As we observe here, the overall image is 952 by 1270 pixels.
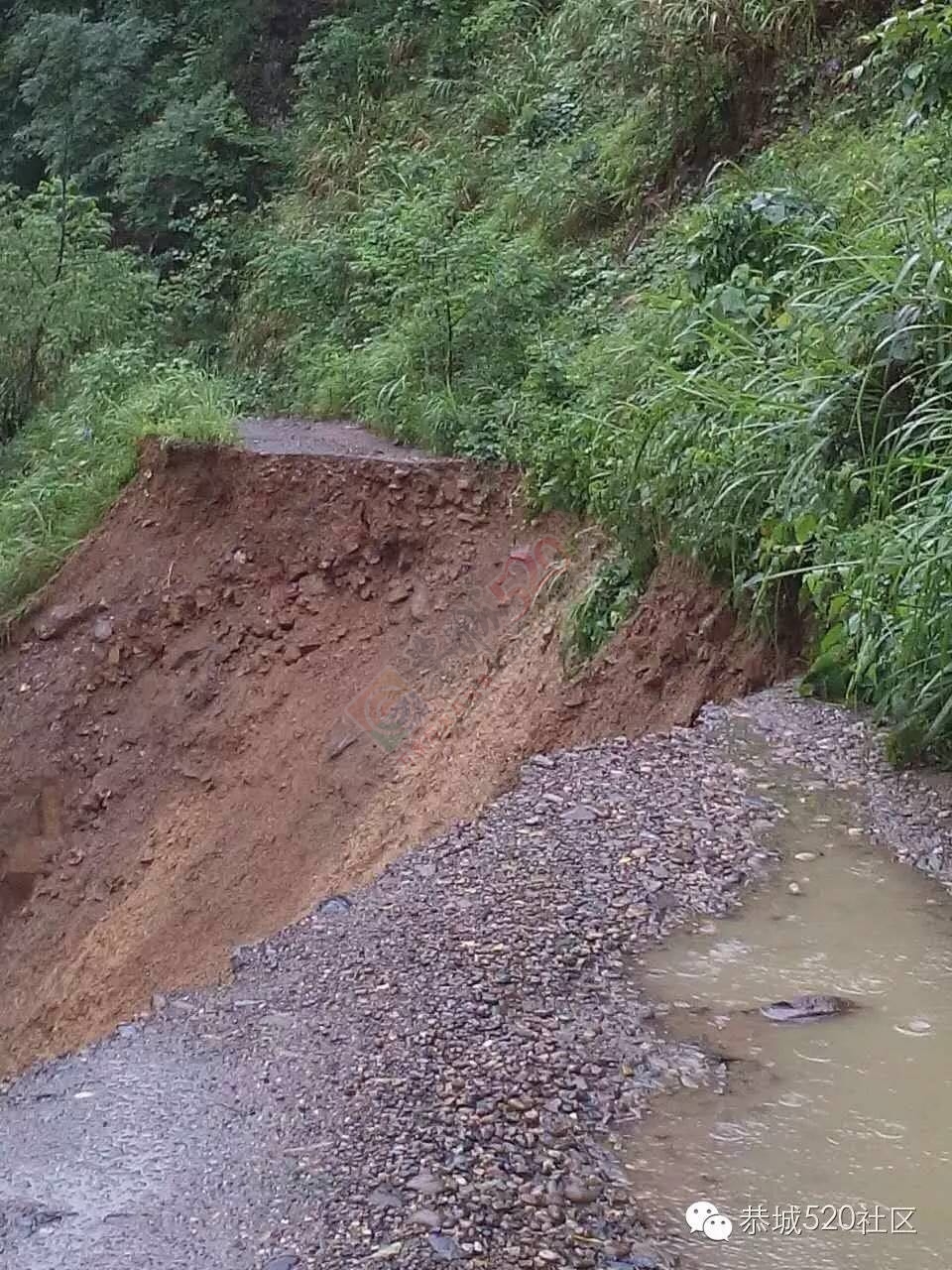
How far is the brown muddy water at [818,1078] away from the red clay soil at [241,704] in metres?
2.41

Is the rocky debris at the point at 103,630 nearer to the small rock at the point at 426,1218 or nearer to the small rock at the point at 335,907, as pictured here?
the small rock at the point at 335,907

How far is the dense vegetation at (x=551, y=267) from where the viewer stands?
4.30m

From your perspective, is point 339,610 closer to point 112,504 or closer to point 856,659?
point 112,504

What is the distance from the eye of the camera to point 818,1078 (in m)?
2.53

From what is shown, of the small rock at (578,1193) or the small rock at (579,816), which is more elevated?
the small rock at (578,1193)

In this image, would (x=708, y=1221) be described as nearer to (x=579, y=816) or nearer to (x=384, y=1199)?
(x=384, y=1199)

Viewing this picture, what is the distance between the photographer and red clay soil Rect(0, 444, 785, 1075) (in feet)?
21.3

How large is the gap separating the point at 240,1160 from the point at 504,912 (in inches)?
37.3

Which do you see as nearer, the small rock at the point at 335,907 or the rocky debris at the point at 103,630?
the small rock at the point at 335,907

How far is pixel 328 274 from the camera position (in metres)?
11.6

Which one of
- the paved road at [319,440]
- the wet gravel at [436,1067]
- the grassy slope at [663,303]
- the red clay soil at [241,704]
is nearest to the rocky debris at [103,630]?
the red clay soil at [241,704]

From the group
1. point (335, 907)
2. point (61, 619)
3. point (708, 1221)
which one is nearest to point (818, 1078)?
point (708, 1221)

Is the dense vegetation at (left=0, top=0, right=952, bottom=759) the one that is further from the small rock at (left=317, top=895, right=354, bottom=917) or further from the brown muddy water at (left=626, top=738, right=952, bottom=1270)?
the small rock at (left=317, top=895, right=354, bottom=917)

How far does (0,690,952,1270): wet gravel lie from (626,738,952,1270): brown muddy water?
74mm
